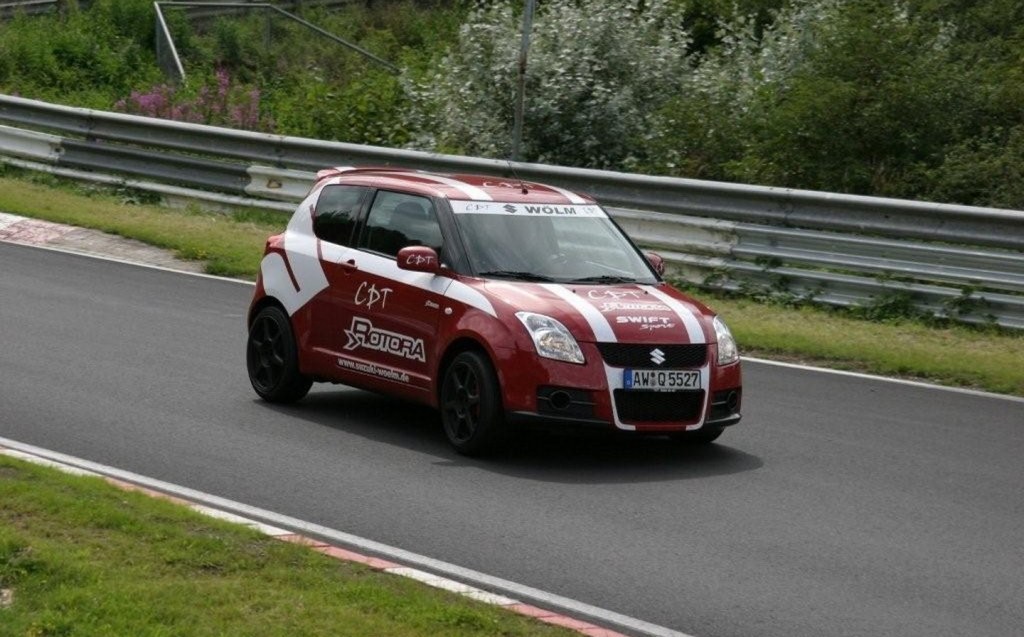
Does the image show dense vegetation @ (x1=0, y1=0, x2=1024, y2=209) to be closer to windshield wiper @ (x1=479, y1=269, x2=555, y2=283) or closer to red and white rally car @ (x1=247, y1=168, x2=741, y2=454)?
red and white rally car @ (x1=247, y1=168, x2=741, y2=454)

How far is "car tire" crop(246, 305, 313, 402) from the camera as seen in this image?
11719 millimetres

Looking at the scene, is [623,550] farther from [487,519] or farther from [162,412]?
[162,412]

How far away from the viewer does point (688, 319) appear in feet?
34.1

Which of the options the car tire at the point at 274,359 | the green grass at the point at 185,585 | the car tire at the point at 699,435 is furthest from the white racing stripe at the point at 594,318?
the green grass at the point at 185,585

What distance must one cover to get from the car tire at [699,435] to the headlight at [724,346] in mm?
402

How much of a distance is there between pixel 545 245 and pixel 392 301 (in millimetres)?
1002

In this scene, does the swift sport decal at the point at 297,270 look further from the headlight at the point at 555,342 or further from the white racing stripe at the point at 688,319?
the white racing stripe at the point at 688,319

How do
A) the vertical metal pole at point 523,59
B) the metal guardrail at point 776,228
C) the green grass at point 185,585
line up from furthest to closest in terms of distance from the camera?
the vertical metal pole at point 523,59 < the metal guardrail at point 776,228 < the green grass at point 185,585

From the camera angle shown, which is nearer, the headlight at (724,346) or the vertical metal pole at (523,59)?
the headlight at (724,346)

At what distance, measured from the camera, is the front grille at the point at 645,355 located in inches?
396

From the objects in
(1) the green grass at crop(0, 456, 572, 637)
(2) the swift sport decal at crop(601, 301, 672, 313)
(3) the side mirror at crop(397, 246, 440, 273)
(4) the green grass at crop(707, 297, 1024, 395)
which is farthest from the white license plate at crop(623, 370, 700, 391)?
(4) the green grass at crop(707, 297, 1024, 395)

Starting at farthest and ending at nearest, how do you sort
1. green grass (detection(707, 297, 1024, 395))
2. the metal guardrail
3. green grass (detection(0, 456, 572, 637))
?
1. the metal guardrail
2. green grass (detection(707, 297, 1024, 395))
3. green grass (detection(0, 456, 572, 637))

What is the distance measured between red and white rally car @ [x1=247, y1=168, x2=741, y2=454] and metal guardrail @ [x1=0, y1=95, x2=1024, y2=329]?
194 inches

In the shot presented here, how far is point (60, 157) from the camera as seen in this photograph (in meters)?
22.9
